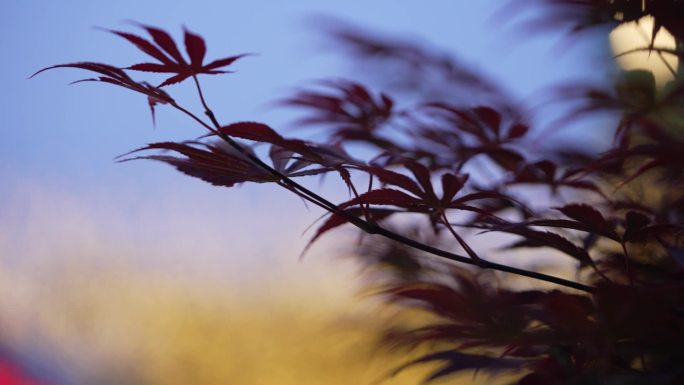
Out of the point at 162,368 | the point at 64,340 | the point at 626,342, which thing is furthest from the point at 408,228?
the point at 64,340

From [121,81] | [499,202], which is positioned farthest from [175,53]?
[499,202]

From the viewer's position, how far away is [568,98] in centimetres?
67

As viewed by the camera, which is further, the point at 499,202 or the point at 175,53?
the point at 499,202

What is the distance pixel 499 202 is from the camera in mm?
690

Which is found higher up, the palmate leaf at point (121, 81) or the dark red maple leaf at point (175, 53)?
the dark red maple leaf at point (175, 53)

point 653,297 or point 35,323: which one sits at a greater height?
point 35,323

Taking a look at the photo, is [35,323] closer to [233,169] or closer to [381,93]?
[381,93]

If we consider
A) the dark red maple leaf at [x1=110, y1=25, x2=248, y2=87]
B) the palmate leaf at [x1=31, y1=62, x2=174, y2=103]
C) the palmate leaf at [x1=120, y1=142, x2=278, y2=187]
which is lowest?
the palmate leaf at [x1=120, y1=142, x2=278, y2=187]

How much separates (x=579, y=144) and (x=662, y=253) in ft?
0.50

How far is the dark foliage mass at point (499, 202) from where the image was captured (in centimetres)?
37

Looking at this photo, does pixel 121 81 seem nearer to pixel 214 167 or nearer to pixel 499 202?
pixel 214 167

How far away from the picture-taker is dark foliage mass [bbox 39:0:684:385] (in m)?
0.37

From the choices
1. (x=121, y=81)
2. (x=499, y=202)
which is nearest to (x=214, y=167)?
(x=121, y=81)

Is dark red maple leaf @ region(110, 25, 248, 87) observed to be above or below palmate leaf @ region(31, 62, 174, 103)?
above
